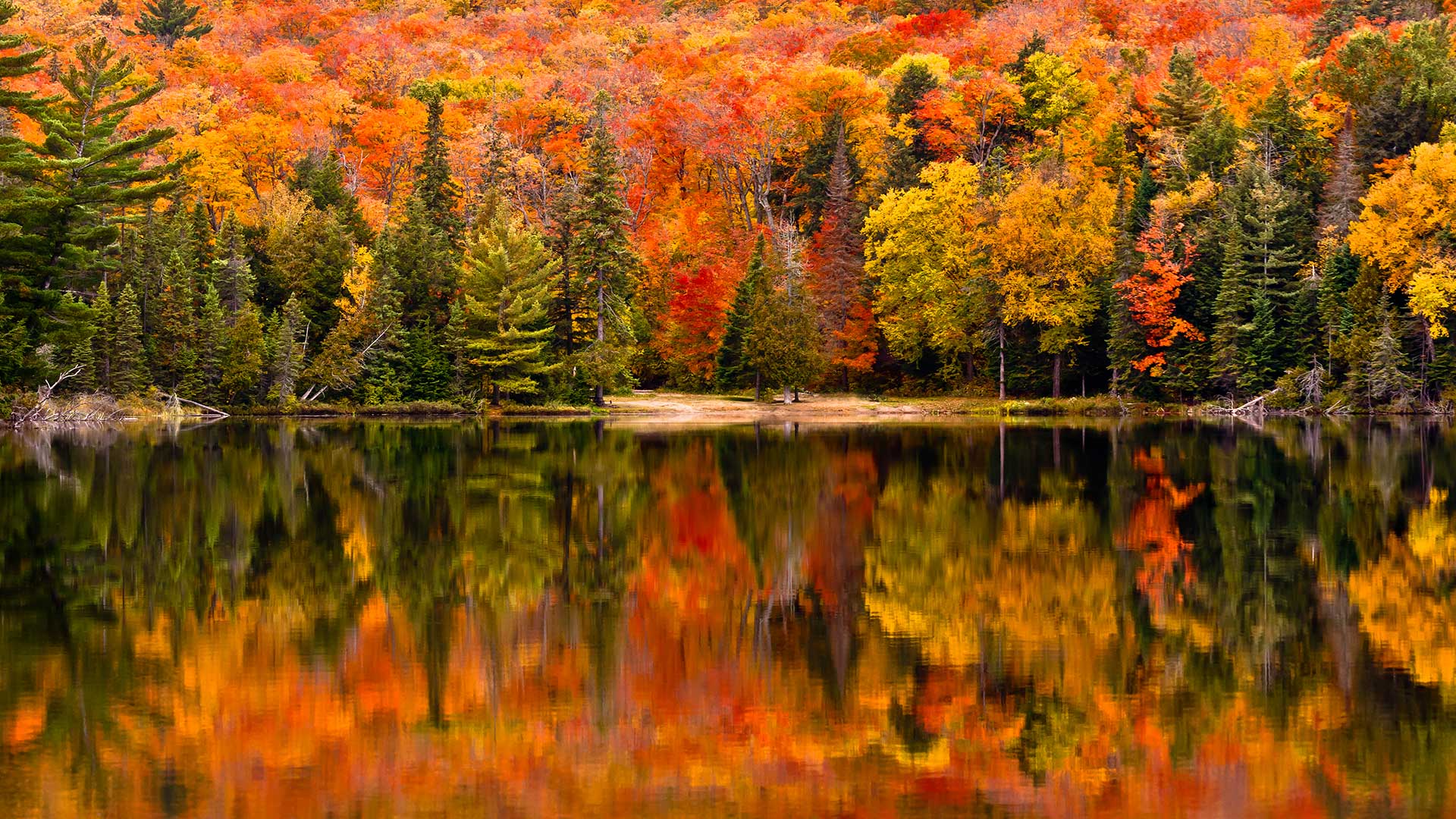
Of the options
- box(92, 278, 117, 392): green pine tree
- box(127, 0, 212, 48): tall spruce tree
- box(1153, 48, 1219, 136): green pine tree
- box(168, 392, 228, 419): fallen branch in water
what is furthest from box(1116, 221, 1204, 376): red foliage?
box(127, 0, 212, 48): tall spruce tree

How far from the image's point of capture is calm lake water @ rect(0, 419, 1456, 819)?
861 cm

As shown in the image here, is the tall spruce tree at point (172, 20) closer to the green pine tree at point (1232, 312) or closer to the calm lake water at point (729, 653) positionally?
the green pine tree at point (1232, 312)

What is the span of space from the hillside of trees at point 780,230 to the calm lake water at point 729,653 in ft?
119

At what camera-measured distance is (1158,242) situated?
217 ft

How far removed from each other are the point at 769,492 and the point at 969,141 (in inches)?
2382

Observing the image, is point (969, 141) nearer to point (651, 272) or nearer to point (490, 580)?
point (651, 272)

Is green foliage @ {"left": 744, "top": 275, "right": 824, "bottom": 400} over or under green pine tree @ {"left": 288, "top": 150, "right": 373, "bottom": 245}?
under

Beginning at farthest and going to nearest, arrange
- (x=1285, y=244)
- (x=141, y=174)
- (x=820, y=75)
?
(x=820, y=75) < (x=1285, y=244) < (x=141, y=174)

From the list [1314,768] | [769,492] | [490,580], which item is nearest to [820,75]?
[769,492]

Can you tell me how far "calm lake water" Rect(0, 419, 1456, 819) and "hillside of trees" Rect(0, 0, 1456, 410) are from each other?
36249 mm

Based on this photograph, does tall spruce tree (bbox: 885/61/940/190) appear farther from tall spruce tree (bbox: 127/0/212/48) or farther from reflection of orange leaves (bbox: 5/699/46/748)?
reflection of orange leaves (bbox: 5/699/46/748)

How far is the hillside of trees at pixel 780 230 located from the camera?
193 ft

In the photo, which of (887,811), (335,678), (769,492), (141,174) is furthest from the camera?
(141,174)

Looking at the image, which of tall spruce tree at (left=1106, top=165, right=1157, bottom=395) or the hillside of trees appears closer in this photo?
the hillside of trees
